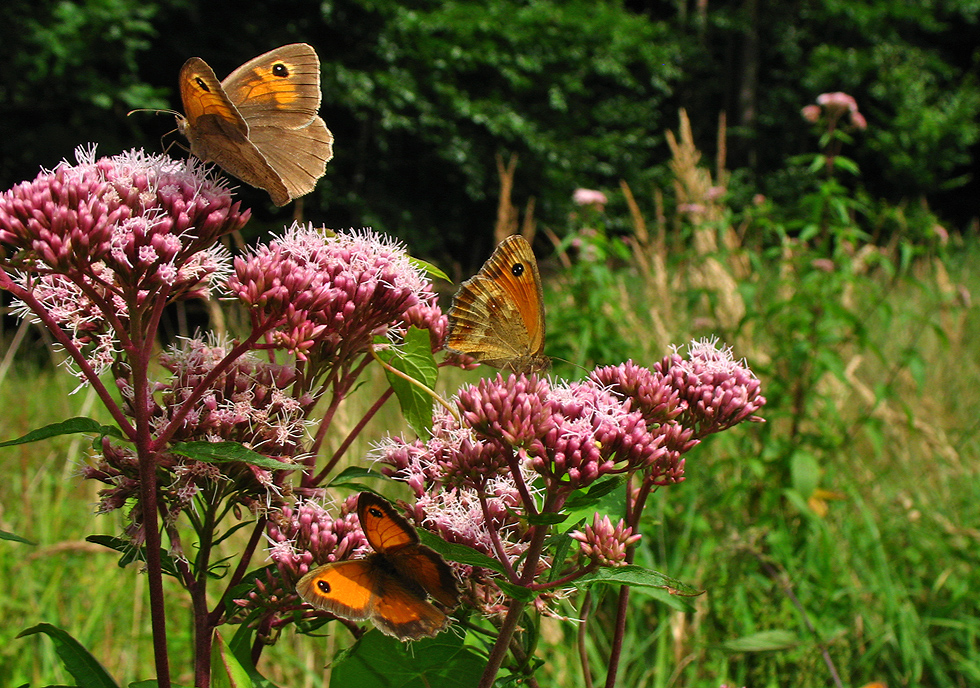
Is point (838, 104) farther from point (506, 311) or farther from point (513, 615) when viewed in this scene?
point (513, 615)

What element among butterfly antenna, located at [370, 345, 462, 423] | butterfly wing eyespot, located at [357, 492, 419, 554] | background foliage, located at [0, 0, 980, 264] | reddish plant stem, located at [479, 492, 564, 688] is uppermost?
background foliage, located at [0, 0, 980, 264]

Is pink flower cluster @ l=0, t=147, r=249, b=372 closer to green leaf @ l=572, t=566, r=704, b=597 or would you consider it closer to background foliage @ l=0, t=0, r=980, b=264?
green leaf @ l=572, t=566, r=704, b=597

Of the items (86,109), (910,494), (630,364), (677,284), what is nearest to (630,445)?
(630,364)

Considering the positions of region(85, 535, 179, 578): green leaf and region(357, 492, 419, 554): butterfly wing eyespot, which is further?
region(85, 535, 179, 578): green leaf

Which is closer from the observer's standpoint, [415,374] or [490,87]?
[415,374]

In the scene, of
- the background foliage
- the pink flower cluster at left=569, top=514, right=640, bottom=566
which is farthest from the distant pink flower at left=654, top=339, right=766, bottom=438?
the background foliage

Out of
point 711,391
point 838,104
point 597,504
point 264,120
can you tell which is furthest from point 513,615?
point 838,104
